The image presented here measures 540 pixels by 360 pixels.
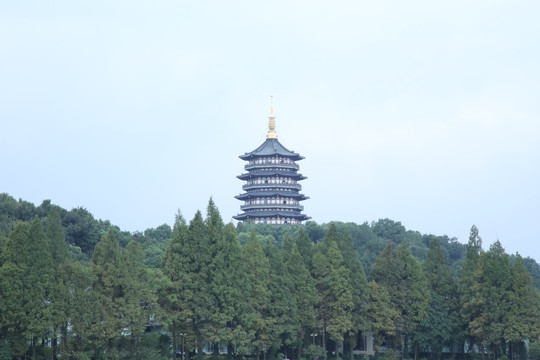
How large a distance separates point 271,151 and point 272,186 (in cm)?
436

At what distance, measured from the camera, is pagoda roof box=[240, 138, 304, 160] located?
11581cm

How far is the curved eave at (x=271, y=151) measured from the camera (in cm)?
11581

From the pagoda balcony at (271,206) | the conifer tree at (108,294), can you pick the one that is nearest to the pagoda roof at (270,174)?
the pagoda balcony at (271,206)

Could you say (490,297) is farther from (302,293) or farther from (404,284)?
(302,293)

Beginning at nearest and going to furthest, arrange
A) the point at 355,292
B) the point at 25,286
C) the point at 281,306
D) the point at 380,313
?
the point at 25,286
the point at 281,306
the point at 355,292
the point at 380,313

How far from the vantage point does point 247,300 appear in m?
55.5

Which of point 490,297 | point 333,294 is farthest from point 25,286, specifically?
point 490,297

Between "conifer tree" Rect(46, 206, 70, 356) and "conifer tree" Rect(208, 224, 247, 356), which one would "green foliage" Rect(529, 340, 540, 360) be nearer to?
"conifer tree" Rect(208, 224, 247, 356)

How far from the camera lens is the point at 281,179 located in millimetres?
116375

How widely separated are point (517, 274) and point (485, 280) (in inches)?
81.5

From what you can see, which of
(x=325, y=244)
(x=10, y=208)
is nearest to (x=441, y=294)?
(x=325, y=244)

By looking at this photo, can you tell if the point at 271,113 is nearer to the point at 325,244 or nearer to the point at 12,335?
the point at 325,244

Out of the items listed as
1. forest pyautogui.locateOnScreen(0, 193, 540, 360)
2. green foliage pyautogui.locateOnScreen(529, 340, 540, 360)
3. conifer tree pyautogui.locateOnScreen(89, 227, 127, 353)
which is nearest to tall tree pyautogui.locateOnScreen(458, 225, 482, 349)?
forest pyautogui.locateOnScreen(0, 193, 540, 360)

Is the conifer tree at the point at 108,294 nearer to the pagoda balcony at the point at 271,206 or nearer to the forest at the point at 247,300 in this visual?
the forest at the point at 247,300
